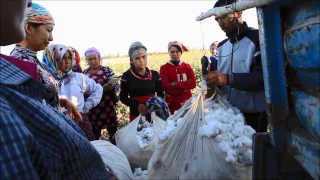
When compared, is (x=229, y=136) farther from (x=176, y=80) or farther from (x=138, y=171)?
(x=176, y=80)

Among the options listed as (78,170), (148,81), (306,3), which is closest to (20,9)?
(78,170)

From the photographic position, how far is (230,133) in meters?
2.02

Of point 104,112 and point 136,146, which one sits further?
point 104,112

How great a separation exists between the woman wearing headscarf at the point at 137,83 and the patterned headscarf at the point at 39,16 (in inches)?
71.1

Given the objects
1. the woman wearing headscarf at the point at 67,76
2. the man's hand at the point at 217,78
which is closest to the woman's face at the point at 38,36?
the woman wearing headscarf at the point at 67,76

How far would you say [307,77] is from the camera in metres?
1.12

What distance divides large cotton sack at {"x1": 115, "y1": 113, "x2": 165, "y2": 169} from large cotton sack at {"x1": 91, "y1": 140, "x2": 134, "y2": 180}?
76cm

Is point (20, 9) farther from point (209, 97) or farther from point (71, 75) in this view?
point (71, 75)

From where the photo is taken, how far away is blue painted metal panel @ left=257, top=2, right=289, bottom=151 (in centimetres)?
123

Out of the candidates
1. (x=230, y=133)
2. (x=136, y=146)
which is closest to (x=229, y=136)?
(x=230, y=133)

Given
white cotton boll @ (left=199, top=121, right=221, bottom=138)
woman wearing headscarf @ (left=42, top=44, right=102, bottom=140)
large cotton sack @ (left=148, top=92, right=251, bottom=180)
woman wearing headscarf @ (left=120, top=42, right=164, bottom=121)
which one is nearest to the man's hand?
large cotton sack @ (left=148, top=92, right=251, bottom=180)

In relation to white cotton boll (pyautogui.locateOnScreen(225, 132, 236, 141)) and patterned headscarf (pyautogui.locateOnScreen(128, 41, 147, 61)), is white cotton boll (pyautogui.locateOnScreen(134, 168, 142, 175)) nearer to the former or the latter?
white cotton boll (pyautogui.locateOnScreen(225, 132, 236, 141))

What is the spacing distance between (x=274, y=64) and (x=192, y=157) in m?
0.95

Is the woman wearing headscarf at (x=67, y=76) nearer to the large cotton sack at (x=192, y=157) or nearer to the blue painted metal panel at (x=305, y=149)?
the large cotton sack at (x=192, y=157)
